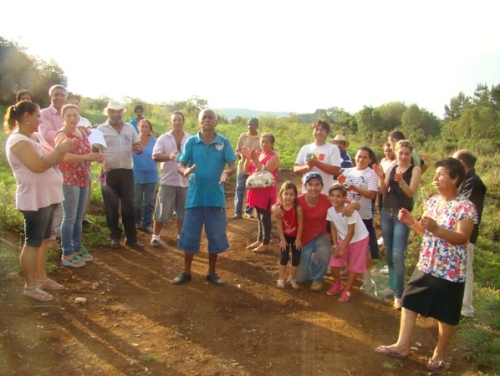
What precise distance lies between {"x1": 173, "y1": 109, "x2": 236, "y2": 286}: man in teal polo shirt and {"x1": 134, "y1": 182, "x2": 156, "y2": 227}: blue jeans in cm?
211

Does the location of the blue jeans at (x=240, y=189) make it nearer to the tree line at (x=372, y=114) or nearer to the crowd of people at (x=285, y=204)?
the crowd of people at (x=285, y=204)

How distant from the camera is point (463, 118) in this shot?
32.1 metres

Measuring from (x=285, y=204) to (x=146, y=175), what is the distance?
2.68m

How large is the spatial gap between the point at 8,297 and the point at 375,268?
4571 millimetres

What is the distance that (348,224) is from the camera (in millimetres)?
4918

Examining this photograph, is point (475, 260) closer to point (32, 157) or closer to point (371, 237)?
point (371, 237)

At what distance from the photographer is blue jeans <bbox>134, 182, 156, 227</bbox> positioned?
688 cm

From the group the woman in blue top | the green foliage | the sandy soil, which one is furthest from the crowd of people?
the green foliage

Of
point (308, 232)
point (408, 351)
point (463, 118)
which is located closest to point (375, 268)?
point (308, 232)

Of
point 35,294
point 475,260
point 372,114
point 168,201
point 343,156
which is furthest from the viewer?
point 372,114

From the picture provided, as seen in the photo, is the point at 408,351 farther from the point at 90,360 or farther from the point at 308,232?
the point at 90,360

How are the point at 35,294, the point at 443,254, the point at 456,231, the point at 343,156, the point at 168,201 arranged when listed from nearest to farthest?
the point at 456,231 → the point at 443,254 → the point at 35,294 → the point at 168,201 → the point at 343,156

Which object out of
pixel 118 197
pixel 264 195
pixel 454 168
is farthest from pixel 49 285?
pixel 454 168

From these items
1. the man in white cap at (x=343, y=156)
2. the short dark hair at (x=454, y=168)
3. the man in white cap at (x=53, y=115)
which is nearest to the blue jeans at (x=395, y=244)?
the short dark hair at (x=454, y=168)
